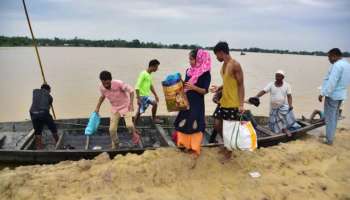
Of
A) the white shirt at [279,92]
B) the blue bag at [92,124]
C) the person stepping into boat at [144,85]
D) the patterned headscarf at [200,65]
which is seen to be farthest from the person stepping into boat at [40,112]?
the white shirt at [279,92]

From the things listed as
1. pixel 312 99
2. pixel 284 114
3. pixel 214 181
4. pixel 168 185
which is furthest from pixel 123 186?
pixel 312 99

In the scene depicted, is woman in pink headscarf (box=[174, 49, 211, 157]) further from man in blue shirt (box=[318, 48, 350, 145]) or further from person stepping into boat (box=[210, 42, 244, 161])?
man in blue shirt (box=[318, 48, 350, 145])

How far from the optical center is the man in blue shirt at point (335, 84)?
5.95 meters

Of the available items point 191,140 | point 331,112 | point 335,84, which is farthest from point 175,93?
point 331,112

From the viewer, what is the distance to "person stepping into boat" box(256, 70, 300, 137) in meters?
6.38

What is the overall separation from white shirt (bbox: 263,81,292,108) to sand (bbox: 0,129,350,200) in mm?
1619

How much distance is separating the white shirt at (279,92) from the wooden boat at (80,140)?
573mm

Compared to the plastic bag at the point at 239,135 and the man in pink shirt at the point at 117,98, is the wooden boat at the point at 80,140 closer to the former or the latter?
the man in pink shirt at the point at 117,98

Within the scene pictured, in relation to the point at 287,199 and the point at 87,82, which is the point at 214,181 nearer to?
the point at 287,199

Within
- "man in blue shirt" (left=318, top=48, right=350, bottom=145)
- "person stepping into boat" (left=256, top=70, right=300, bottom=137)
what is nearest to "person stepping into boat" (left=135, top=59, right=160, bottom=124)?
"person stepping into boat" (left=256, top=70, right=300, bottom=137)

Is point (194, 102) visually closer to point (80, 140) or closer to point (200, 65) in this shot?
point (200, 65)

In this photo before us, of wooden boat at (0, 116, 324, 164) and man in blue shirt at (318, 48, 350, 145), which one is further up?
man in blue shirt at (318, 48, 350, 145)

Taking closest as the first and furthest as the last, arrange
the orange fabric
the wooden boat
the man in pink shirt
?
the orange fabric → the wooden boat → the man in pink shirt

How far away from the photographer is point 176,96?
4.28 meters
